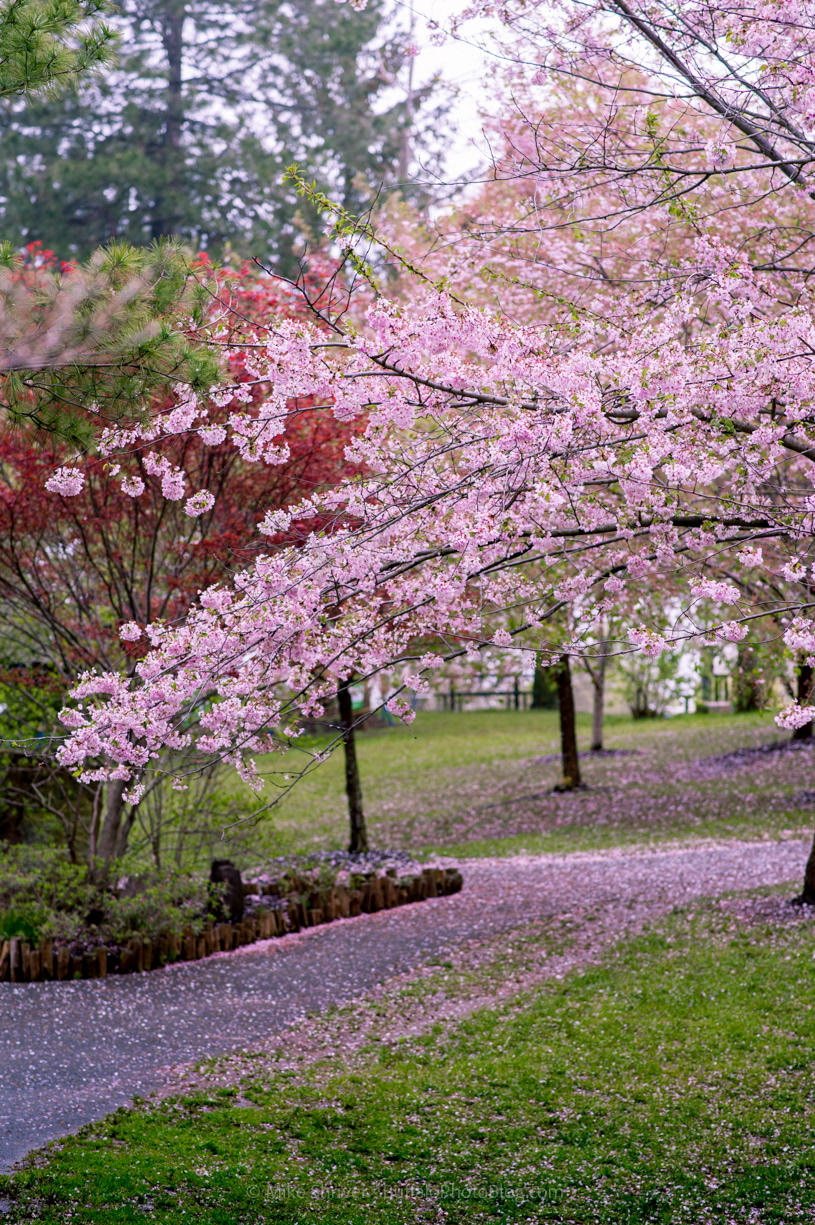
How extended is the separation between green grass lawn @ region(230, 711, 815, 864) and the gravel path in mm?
1287

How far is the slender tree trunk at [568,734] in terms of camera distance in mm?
15039

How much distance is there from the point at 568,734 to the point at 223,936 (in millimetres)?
7992

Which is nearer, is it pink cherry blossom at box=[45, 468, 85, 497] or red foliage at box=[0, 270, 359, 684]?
pink cherry blossom at box=[45, 468, 85, 497]

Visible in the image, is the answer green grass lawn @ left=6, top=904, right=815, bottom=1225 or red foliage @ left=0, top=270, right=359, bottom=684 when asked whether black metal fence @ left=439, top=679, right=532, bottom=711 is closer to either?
red foliage @ left=0, top=270, right=359, bottom=684

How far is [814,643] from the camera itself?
165 inches

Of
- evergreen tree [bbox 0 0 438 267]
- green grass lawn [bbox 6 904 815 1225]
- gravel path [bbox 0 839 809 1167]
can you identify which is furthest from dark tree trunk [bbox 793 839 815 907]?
evergreen tree [bbox 0 0 438 267]


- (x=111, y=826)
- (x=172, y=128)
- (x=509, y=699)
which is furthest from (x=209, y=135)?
(x=111, y=826)

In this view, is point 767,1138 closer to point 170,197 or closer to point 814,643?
point 814,643

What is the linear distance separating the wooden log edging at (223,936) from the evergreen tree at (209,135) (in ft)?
55.2

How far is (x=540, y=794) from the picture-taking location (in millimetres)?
15602

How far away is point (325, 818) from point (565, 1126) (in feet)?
34.4

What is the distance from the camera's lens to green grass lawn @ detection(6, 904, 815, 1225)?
4617 millimetres

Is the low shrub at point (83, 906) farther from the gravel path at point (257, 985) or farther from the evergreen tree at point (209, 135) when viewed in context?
the evergreen tree at point (209, 135)

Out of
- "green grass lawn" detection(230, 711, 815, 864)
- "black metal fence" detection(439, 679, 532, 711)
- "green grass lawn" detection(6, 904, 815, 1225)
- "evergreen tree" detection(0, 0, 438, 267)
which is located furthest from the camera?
"black metal fence" detection(439, 679, 532, 711)
